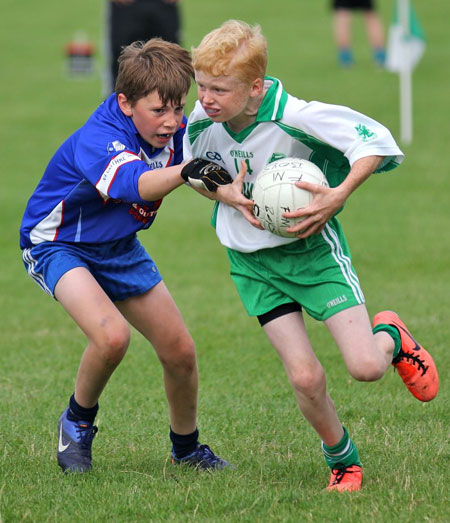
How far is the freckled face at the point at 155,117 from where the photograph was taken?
469 centimetres

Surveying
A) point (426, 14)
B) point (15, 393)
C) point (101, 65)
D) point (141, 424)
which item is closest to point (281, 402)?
point (141, 424)

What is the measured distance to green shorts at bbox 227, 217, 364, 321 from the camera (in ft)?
15.0

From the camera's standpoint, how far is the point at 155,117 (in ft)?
15.4

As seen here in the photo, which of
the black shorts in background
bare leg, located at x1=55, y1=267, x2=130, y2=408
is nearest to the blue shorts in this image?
bare leg, located at x1=55, y1=267, x2=130, y2=408

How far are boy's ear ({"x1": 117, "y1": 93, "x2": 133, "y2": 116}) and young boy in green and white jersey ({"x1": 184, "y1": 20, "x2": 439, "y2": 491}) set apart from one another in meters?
0.31

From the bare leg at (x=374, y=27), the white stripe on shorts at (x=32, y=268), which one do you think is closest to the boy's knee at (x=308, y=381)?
the white stripe on shorts at (x=32, y=268)

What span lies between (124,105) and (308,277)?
1228mm

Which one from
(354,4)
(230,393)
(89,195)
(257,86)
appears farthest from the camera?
(354,4)

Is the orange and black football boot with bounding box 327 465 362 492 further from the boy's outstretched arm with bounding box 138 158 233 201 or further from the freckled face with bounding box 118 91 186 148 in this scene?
the freckled face with bounding box 118 91 186 148

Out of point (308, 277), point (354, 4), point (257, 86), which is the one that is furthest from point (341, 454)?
point (354, 4)

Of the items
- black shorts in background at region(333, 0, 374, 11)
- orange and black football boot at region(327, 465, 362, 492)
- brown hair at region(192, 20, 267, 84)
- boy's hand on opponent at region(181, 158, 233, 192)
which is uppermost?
brown hair at region(192, 20, 267, 84)

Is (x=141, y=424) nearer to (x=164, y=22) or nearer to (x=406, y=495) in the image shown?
(x=406, y=495)

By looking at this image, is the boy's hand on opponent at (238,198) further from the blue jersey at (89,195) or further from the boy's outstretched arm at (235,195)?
the blue jersey at (89,195)

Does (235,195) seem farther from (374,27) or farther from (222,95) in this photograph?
(374,27)
